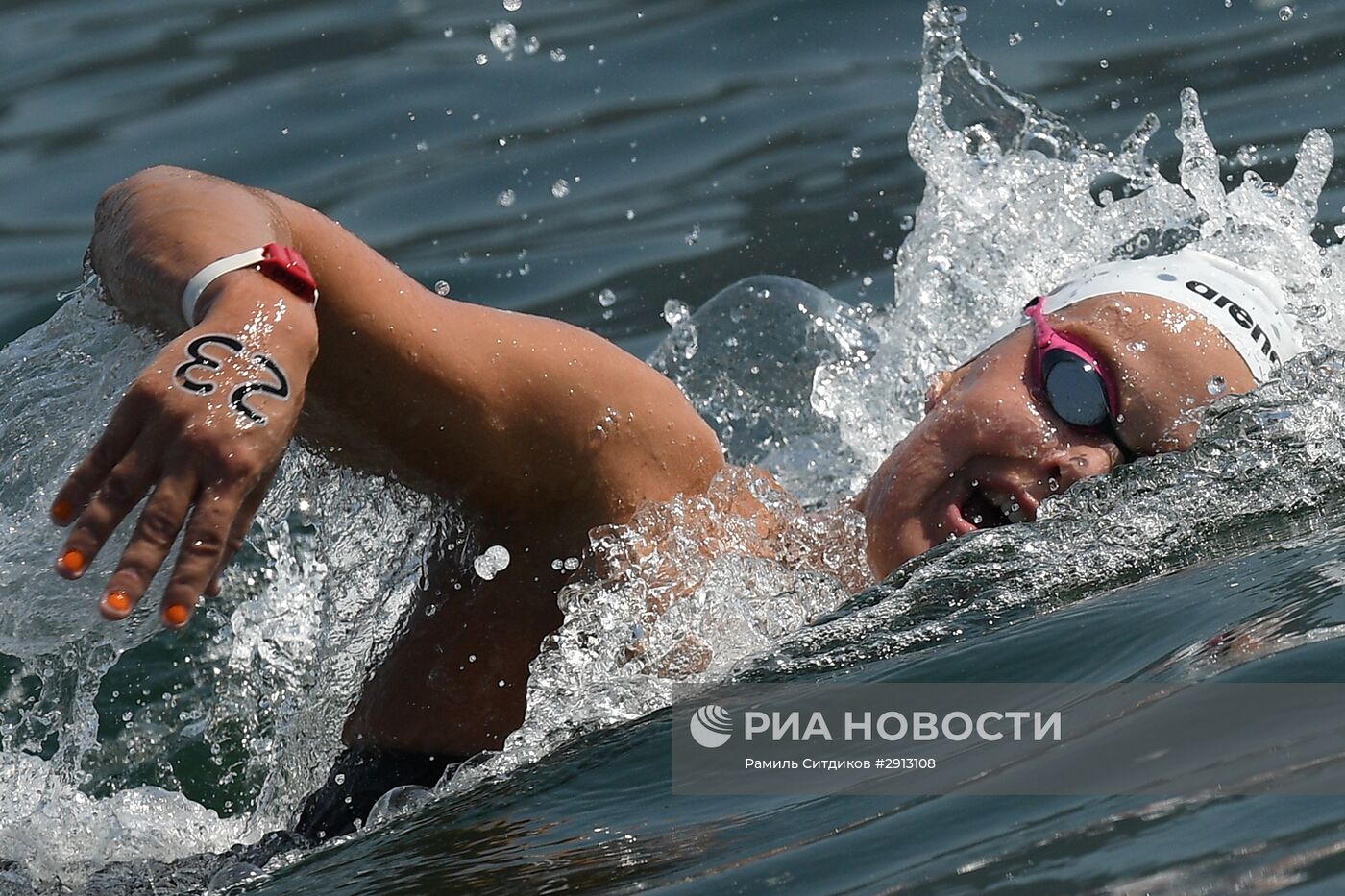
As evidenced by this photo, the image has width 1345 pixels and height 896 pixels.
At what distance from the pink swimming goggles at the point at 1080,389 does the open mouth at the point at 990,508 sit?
0.54 ft

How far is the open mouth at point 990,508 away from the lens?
126 inches

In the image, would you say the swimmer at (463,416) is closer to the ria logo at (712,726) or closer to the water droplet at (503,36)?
the ria logo at (712,726)

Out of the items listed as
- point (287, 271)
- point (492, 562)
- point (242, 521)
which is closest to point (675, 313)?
point (492, 562)

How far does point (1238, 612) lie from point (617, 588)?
3.24 ft

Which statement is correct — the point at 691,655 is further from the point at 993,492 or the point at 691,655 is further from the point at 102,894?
the point at 102,894

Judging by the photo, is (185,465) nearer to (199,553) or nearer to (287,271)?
(199,553)

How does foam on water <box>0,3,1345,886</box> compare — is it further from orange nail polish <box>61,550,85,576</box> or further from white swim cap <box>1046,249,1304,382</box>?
orange nail polish <box>61,550,85,576</box>

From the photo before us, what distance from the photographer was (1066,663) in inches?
101

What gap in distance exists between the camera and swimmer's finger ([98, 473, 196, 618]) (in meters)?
1.89

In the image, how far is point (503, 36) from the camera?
8438mm

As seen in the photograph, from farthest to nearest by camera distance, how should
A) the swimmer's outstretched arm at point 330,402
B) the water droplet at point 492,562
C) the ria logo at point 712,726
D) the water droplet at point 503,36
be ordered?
the water droplet at point 503,36 → the water droplet at point 492,562 → the ria logo at point 712,726 → the swimmer's outstretched arm at point 330,402
